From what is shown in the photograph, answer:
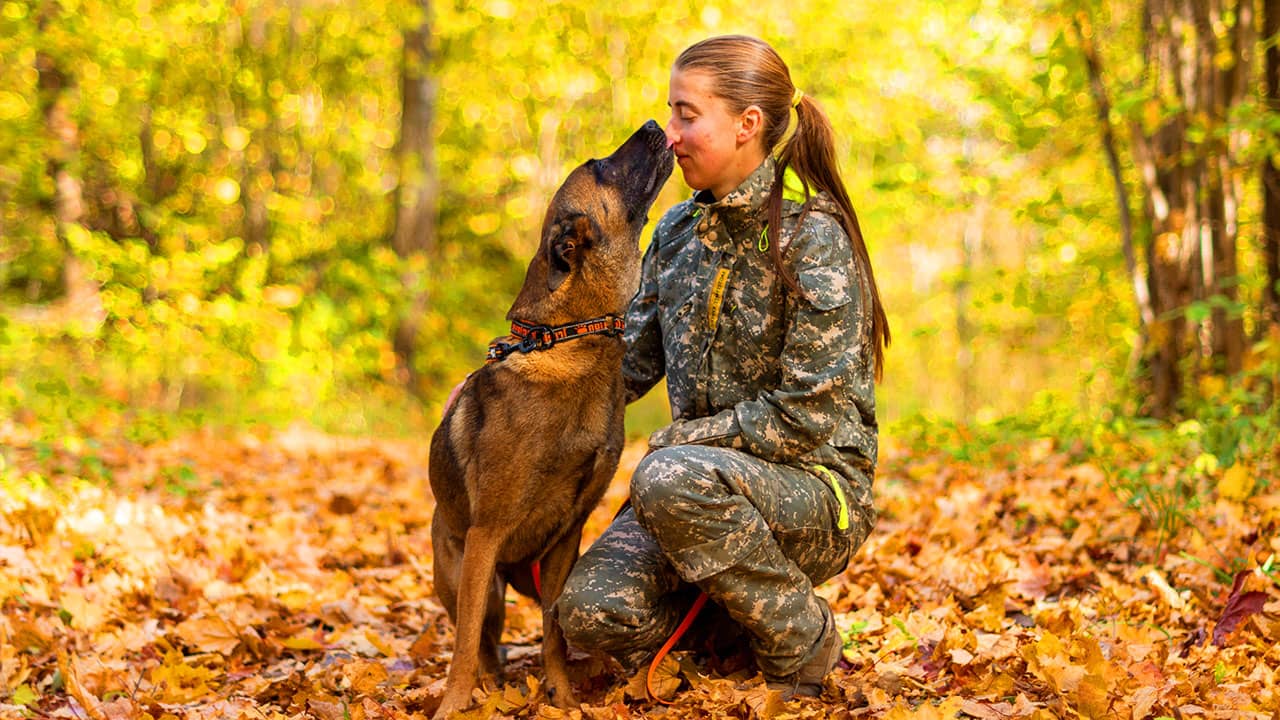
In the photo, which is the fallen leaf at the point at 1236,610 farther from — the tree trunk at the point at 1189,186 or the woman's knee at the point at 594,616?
the tree trunk at the point at 1189,186

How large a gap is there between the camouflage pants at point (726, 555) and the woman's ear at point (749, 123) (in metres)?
1.02

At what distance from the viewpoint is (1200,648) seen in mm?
3312

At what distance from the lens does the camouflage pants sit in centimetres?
311

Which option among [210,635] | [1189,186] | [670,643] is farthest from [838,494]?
[1189,186]

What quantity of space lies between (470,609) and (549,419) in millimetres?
677

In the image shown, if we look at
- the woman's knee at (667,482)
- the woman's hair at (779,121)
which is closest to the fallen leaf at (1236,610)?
the woman's hair at (779,121)

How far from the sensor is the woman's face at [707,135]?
3324 millimetres

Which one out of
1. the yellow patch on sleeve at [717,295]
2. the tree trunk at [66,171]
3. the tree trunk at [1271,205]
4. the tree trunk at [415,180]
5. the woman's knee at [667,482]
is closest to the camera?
the woman's knee at [667,482]

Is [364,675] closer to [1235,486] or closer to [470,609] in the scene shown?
[470,609]

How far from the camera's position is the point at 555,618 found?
3.51m

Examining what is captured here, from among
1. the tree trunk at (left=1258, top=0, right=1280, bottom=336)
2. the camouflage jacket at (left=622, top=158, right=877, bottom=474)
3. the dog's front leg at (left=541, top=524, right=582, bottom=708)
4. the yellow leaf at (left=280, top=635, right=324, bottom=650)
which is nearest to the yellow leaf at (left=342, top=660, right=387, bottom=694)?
the yellow leaf at (left=280, top=635, right=324, bottom=650)

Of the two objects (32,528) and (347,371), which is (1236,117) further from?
(347,371)

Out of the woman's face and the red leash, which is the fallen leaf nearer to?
the red leash

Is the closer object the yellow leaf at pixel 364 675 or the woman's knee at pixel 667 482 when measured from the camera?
the woman's knee at pixel 667 482
